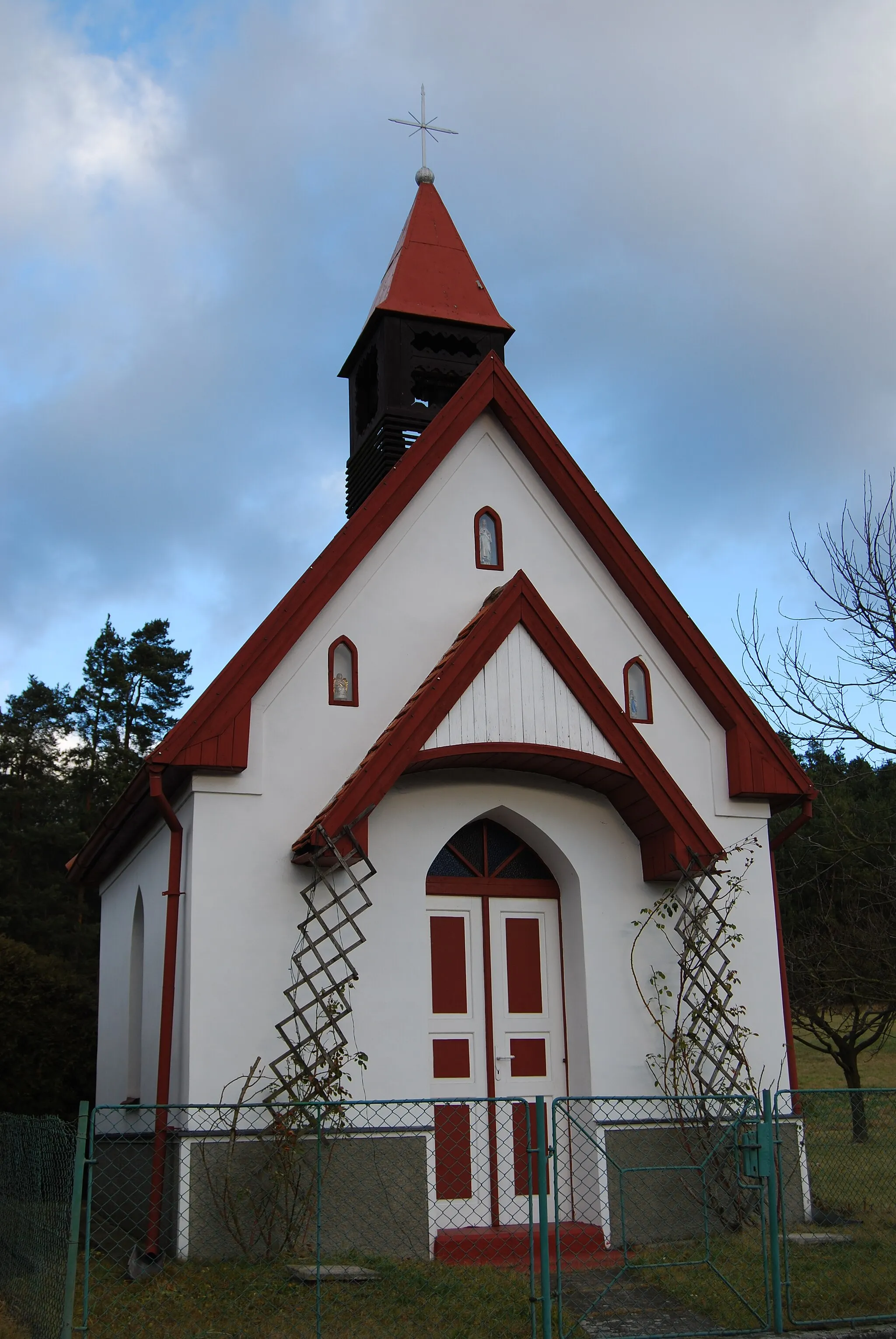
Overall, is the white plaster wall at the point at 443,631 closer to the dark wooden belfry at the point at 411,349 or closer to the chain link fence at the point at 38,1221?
the dark wooden belfry at the point at 411,349

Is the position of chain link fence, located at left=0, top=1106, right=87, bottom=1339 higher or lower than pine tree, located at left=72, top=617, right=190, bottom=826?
lower

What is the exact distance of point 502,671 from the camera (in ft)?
36.4

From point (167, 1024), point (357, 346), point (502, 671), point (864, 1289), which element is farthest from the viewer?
point (357, 346)

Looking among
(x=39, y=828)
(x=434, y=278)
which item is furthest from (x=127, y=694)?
(x=434, y=278)

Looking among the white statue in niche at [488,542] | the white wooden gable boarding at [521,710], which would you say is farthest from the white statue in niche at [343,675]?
the white statue in niche at [488,542]

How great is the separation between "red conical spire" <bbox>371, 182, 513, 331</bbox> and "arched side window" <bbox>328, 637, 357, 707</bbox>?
4905 mm

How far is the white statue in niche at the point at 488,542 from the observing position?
40.4ft

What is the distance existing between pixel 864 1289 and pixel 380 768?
495 cm

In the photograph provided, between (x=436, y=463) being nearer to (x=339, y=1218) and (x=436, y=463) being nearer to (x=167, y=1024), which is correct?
(x=167, y=1024)

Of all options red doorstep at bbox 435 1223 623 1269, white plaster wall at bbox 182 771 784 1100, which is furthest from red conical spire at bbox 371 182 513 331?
red doorstep at bbox 435 1223 623 1269

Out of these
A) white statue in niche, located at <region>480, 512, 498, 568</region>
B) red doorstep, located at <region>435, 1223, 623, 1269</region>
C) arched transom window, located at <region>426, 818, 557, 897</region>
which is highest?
white statue in niche, located at <region>480, 512, 498, 568</region>

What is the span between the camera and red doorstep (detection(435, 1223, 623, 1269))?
9609 mm

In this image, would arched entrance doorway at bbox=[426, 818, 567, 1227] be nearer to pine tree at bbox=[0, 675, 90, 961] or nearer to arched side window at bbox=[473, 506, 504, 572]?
arched side window at bbox=[473, 506, 504, 572]

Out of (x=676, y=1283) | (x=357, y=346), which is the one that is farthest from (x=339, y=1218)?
(x=357, y=346)
